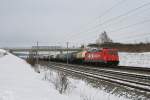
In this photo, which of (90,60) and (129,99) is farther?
(90,60)

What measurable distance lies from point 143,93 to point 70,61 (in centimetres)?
4871

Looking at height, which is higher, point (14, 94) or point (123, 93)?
point (14, 94)

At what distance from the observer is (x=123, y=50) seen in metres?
66.0

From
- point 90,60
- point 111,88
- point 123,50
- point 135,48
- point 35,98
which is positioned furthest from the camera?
point 123,50

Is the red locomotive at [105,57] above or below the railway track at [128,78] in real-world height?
above

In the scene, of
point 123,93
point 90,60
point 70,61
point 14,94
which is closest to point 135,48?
point 70,61

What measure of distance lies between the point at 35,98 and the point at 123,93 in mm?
6154

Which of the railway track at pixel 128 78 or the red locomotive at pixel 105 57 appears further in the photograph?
the red locomotive at pixel 105 57

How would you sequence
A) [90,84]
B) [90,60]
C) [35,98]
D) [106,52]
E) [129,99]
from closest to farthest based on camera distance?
1. [35,98]
2. [129,99]
3. [90,84]
4. [106,52]
5. [90,60]

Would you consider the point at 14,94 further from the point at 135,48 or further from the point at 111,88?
the point at 135,48

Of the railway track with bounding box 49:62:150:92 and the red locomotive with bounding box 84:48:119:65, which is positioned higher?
the red locomotive with bounding box 84:48:119:65

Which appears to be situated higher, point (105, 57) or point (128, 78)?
point (105, 57)

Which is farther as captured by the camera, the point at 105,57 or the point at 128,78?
the point at 105,57

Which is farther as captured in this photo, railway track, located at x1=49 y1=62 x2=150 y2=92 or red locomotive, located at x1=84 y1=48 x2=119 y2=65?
red locomotive, located at x1=84 y1=48 x2=119 y2=65
